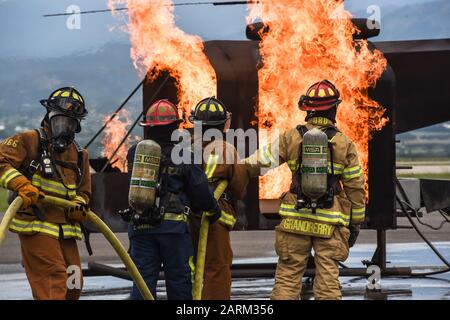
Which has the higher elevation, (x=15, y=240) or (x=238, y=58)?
(x=238, y=58)

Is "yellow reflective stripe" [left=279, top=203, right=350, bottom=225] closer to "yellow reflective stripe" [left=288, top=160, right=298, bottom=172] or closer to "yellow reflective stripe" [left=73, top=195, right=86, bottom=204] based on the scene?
"yellow reflective stripe" [left=288, top=160, right=298, bottom=172]

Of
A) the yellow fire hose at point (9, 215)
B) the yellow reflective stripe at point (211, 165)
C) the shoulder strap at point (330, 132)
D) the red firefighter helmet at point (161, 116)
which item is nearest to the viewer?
the yellow fire hose at point (9, 215)

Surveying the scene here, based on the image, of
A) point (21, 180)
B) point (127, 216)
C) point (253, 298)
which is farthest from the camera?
point (253, 298)

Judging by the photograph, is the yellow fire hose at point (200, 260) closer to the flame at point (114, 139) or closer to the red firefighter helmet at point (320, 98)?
the red firefighter helmet at point (320, 98)

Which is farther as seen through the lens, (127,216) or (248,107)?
(248,107)

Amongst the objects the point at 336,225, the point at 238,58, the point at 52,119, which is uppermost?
the point at 238,58

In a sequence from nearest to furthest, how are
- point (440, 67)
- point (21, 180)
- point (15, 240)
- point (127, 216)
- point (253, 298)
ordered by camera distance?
point (21, 180) < point (127, 216) < point (253, 298) < point (440, 67) < point (15, 240)

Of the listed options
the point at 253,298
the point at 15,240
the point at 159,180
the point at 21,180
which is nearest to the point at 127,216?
the point at 159,180

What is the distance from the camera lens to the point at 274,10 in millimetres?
11336

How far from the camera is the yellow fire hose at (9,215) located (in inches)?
284

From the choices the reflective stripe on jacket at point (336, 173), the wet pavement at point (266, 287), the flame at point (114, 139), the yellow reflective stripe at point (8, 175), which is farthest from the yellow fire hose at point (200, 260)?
the flame at point (114, 139)

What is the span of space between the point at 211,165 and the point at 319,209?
0.95 meters

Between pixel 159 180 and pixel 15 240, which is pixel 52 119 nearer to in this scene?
pixel 159 180

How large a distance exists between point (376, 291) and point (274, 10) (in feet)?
9.29
